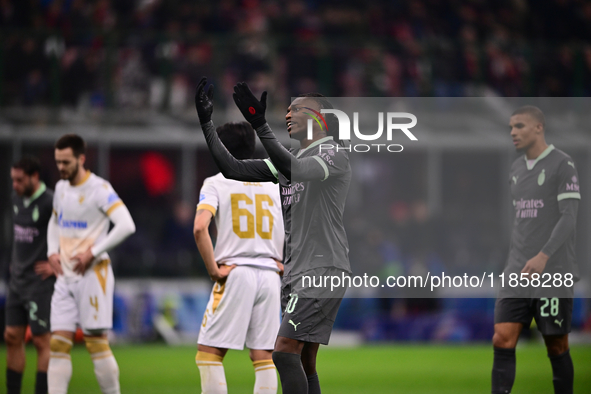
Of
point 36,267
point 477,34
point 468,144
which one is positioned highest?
point 477,34

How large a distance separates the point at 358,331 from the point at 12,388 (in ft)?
25.5

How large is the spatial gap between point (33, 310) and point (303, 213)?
3312mm

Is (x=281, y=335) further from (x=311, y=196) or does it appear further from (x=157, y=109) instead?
(x=157, y=109)

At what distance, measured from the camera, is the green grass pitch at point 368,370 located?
8289 millimetres

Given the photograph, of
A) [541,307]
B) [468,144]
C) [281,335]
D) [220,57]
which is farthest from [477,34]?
[281,335]

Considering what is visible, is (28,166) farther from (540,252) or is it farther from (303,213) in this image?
(540,252)

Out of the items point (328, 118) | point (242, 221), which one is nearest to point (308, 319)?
point (242, 221)

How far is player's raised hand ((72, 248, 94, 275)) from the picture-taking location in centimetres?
614

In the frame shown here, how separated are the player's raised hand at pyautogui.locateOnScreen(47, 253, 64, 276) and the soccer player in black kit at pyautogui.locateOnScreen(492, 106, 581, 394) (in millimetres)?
3569

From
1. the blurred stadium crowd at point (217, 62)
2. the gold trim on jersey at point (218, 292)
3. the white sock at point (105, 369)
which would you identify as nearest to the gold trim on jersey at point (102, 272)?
the white sock at point (105, 369)

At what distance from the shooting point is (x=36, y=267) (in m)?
6.89

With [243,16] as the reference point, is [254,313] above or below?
below

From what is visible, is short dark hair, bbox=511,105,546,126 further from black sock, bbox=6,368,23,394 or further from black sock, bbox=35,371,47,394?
black sock, bbox=6,368,23,394

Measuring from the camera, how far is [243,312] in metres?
5.36
